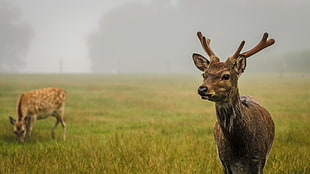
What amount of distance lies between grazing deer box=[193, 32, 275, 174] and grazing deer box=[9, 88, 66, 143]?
6145 millimetres

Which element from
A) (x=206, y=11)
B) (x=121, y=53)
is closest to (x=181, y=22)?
(x=206, y=11)

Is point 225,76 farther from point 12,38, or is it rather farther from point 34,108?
point 12,38

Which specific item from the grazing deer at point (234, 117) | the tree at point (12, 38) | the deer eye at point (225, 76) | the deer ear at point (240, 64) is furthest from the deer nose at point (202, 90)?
the tree at point (12, 38)

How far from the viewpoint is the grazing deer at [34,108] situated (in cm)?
835

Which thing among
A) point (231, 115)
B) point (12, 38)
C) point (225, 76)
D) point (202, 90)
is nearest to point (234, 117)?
point (231, 115)

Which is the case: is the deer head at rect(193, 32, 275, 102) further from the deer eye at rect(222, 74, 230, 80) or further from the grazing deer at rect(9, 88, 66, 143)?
the grazing deer at rect(9, 88, 66, 143)

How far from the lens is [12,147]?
24.9 feet

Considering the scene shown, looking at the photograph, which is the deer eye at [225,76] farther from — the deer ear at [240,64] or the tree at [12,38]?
the tree at [12,38]

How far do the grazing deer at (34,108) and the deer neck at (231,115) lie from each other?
6.45m

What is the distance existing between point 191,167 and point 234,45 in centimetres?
13412

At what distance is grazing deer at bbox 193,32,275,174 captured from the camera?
3.24m

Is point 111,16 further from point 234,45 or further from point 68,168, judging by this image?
point 68,168

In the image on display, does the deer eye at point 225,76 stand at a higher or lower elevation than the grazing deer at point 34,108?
higher

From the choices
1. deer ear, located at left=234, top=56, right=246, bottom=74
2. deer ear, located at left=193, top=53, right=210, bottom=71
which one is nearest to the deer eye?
deer ear, located at left=234, top=56, right=246, bottom=74
